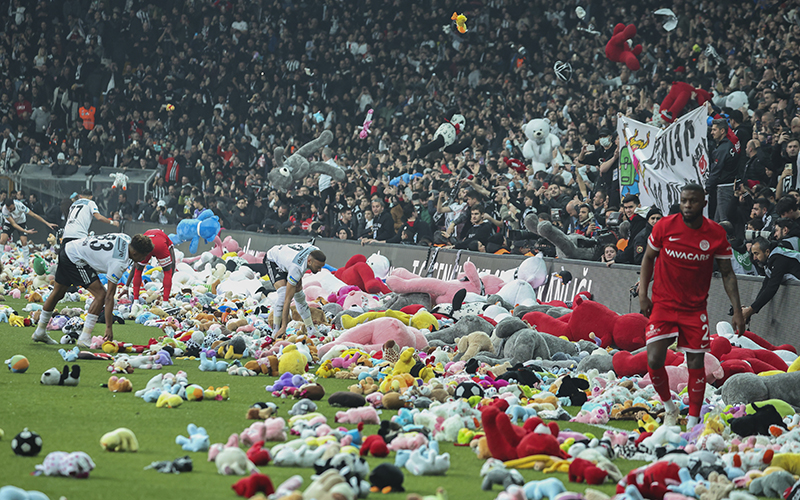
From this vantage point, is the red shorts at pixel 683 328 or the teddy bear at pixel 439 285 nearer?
the red shorts at pixel 683 328

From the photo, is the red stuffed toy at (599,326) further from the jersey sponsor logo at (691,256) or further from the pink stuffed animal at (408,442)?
the pink stuffed animal at (408,442)

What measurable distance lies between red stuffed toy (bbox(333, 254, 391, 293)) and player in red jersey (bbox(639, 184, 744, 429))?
684cm

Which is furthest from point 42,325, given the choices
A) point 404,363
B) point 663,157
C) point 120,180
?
point 120,180

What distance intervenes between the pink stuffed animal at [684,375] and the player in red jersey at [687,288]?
1.12 metres

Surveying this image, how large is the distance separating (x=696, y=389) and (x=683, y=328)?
403mm

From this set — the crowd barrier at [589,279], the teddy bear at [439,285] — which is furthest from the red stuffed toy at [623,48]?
the teddy bear at [439,285]

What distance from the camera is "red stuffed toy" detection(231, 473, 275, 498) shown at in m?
3.42

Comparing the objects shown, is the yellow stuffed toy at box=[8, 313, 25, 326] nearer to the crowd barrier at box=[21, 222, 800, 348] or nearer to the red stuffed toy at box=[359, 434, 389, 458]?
the crowd barrier at box=[21, 222, 800, 348]

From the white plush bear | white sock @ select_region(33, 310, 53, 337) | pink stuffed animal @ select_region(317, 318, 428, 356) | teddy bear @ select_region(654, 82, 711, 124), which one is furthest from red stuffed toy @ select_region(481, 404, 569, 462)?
the white plush bear

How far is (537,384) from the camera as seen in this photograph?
6.72 metres

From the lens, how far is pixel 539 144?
16.1m

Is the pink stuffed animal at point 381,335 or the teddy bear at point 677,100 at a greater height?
the teddy bear at point 677,100

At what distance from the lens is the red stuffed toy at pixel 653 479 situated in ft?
12.3

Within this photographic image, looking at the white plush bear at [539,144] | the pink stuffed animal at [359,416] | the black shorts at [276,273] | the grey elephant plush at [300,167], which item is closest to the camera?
the pink stuffed animal at [359,416]
